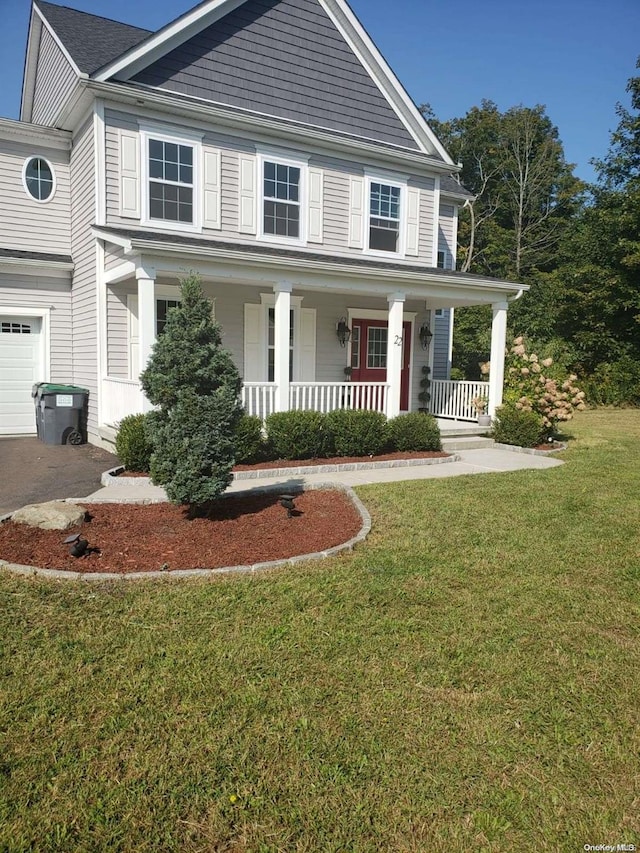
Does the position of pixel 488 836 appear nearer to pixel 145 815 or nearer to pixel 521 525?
pixel 145 815

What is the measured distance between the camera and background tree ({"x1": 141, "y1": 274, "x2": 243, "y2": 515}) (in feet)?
19.2

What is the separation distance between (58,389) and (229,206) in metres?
4.89

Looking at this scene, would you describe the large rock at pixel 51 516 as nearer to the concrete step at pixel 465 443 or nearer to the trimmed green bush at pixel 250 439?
the trimmed green bush at pixel 250 439

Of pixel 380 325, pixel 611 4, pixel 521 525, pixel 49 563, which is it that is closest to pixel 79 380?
pixel 380 325

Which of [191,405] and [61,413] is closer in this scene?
[191,405]

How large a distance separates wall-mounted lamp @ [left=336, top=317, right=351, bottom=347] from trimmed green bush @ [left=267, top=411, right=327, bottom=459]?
4.25 metres

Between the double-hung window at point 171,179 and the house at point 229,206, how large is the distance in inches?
1.5

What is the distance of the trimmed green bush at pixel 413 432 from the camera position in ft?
35.7

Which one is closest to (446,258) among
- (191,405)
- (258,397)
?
(258,397)

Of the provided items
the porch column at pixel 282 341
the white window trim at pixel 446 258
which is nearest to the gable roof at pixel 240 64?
the white window trim at pixel 446 258

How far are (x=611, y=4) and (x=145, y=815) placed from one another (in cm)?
1562

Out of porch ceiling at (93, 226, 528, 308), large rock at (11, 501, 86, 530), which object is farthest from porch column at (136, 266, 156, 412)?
large rock at (11, 501, 86, 530)

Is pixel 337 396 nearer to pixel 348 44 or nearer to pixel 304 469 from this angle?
pixel 304 469

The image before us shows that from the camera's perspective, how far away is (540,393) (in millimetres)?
12680
